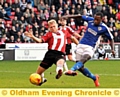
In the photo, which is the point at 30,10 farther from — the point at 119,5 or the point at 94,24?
the point at 94,24

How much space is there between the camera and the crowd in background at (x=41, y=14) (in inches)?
1195

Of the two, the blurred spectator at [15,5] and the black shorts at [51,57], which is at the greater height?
the black shorts at [51,57]

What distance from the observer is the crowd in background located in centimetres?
3036

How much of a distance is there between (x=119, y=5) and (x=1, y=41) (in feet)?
28.7

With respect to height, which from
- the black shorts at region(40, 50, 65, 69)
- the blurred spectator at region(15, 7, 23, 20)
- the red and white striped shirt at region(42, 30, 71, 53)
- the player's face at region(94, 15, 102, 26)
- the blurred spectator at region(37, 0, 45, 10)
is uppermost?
the player's face at region(94, 15, 102, 26)

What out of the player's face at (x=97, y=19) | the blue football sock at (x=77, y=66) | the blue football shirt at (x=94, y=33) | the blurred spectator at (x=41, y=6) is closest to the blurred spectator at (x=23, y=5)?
the blurred spectator at (x=41, y=6)

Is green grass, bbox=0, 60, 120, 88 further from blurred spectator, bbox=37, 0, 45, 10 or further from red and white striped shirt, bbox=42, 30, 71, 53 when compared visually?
blurred spectator, bbox=37, 0, 45, 10

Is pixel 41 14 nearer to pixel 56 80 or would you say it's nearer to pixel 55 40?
pixel 56 80

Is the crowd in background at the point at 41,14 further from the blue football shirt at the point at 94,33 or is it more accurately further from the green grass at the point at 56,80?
the blue football shirt at the point at 94,33

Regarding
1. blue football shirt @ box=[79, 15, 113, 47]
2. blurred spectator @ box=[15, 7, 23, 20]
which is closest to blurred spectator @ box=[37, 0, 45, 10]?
blurred spectator @ box=[15, 7, 23, 20]

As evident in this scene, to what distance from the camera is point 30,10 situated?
32062 mm

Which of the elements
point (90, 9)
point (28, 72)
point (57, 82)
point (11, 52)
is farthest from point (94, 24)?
point (90, 9)

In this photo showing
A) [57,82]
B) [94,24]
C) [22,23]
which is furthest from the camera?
[22,23]

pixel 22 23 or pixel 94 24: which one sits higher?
pixel 94 24
